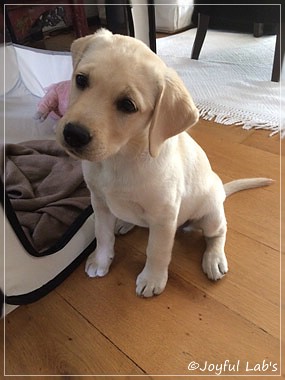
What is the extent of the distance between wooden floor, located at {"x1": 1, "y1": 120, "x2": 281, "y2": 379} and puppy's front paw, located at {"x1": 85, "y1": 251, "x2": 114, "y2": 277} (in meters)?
0.02

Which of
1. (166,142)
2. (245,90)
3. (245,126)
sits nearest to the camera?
(166,142)

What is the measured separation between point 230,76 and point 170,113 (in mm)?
1900

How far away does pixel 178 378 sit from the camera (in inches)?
39.6

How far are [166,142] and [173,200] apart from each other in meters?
0.16

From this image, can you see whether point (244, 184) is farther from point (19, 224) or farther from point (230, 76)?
point (230, 76)

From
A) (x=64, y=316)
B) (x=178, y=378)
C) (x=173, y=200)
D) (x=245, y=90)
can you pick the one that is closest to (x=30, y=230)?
(x=64, y=316)

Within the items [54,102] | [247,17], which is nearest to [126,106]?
[54,102]

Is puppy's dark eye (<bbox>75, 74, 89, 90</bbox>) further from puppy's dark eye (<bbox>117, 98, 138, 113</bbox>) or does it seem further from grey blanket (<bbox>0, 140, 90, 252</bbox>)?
grey blanket (<bbox>0, 140, 90, 252</bbox>)

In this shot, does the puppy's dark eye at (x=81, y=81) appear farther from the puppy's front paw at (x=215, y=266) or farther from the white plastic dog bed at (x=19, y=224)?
the puppy's front paw at (x=215, y=266)

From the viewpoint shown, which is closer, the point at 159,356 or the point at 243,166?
the point at 159,356

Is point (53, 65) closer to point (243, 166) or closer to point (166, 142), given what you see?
point (243, 166)

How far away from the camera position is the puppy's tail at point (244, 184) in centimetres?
152

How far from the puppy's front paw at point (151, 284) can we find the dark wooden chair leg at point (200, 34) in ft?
6.92

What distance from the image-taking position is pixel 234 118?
2129mm
